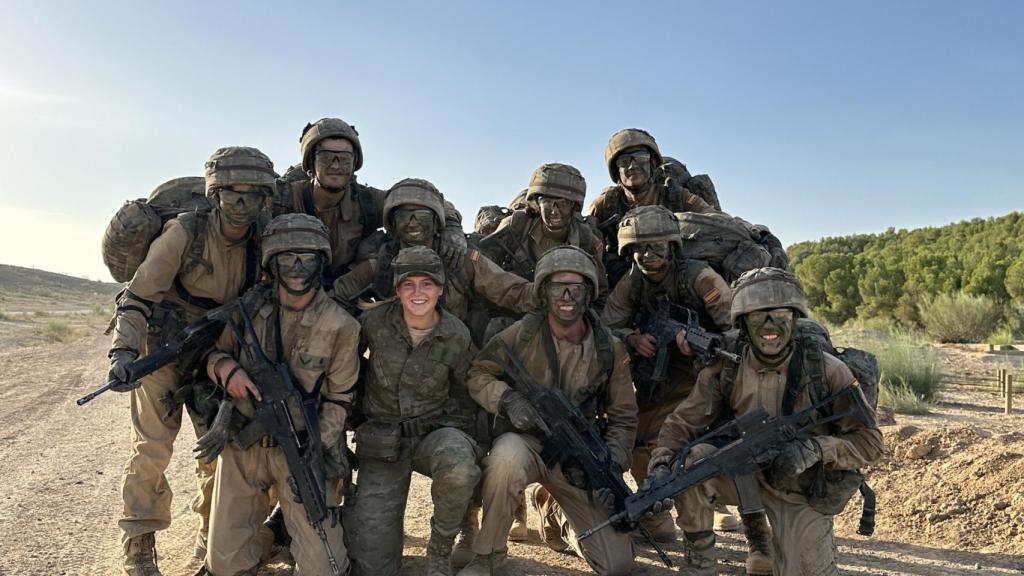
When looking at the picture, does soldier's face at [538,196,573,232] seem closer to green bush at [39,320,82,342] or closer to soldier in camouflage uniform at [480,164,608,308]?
soldier in camouflage uniform at [480,164,608,308]

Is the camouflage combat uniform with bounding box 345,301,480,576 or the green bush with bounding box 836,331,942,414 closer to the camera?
the camouflage combat uniform with bounding box 345,301,480,576

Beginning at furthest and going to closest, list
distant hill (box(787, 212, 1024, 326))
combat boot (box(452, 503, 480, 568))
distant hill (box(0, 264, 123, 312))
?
1. distant hill (box(0, 264, 123, 312))
2. distant hill (box(787, 212, 1024, 326))
3. combat boot (box(452, 503, 480, 568))

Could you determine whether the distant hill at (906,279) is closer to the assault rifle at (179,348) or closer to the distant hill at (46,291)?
the assault rifle at (179,348)

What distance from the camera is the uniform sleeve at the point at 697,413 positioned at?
17.1 feet

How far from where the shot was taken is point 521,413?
5.31 metres

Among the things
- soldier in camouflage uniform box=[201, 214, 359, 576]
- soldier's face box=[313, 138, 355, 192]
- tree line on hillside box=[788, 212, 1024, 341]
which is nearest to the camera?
soldier in camouflage uniform box=[201, 214, 359, 576]

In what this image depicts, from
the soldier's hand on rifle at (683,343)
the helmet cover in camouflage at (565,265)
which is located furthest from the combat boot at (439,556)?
the soldier's hand on rifle at (683,343)

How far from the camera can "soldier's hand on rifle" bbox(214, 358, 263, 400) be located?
4988 mm

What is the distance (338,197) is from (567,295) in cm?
237

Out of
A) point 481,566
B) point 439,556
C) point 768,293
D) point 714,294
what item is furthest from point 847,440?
point 439,556

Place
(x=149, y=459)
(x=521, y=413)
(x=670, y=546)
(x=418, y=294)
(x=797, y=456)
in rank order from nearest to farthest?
(x=797, y=456) → (x=149, y=459) → (x=521, y=413) → (x=418, y=294) → (x=670, y=546)

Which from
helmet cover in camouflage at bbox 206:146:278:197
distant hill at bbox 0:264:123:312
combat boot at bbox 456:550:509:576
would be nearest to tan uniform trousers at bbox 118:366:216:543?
helmet cover in camouflage at bbox 206:146:278:197

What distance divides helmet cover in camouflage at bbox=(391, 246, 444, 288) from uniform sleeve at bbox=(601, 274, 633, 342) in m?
1.70

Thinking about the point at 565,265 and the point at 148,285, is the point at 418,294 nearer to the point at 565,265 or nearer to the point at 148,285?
the point at 565,265
